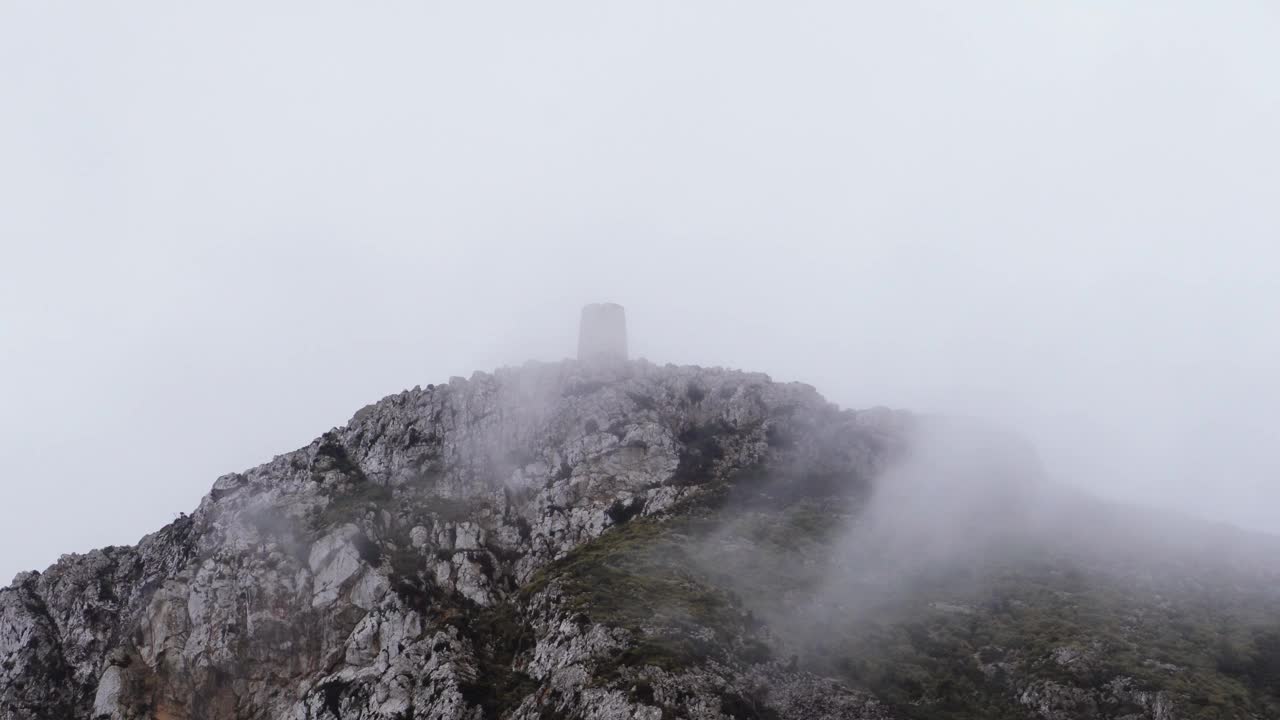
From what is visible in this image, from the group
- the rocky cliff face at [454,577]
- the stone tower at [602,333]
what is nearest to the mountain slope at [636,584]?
the rocky cliff face at [454,577]

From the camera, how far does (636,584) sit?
72375 millimetres

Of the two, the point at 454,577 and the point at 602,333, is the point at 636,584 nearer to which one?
the point at 454,577

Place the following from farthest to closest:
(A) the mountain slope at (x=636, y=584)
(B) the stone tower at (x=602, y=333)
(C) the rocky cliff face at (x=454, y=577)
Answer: (B) the stone tower at (x=602, y=333) < (C) the rocky cliff face at (x=454, y=577) < (A) the mountain slope at (x=636, y=584)

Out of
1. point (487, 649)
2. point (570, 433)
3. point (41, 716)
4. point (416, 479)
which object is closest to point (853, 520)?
point (570, 433)

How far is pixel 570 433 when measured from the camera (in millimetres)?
101438

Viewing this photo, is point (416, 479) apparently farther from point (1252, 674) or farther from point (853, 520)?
point (1252, 674)

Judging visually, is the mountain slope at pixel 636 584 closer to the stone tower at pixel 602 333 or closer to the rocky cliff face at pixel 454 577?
the rocky cliff face at pixel 454 577

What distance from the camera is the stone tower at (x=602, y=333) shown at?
119312mm

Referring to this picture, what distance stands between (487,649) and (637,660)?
16.3 metres

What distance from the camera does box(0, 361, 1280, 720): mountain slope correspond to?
62.8m

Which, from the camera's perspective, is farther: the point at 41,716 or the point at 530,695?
the point at 41,716

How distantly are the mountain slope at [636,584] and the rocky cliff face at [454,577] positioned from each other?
0.28m

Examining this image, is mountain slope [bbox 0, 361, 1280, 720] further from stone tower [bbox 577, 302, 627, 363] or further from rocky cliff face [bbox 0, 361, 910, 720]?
stone tower [bbox 577, 302, 627, 363]

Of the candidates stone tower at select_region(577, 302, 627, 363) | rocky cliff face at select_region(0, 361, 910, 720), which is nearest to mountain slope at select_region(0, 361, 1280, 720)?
Result: rocky cliff face at select_region(0, 361, 910, 720)
